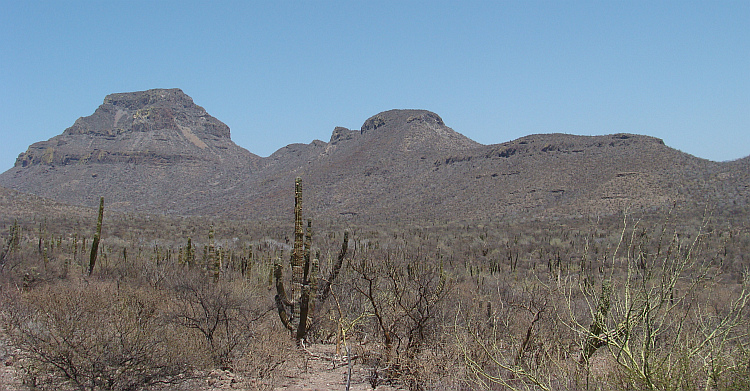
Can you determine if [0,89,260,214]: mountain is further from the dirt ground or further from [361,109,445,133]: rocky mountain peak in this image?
the dirt ground

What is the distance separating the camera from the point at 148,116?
141250mm

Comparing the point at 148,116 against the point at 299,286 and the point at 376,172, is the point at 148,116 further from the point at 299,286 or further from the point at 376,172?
the point at 299,286

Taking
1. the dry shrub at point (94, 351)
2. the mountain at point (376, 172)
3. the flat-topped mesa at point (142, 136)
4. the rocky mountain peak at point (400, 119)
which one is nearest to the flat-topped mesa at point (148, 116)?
the flat-topped mesa at point (142, 136)

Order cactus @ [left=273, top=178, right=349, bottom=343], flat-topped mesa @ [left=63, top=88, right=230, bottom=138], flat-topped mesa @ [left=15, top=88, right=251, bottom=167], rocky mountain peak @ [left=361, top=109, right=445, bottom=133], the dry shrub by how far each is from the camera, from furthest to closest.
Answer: flat-topped mesa @ [left=63, top=88, right=230, bottom=138] → flat-topped mesa @ [left=15, top=88, right=251, bottom=167] → rocky mountain peak @ [left=361, top=109, right=445, bottom=133] → cactus @ [left=273, top=178, right=349, bottom=343] → the dry shrub

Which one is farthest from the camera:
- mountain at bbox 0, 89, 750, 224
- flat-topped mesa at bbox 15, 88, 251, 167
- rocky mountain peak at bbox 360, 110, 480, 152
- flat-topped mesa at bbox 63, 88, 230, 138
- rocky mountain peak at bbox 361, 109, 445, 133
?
flat-topped mesa at bbox 63, 88, 230, 138

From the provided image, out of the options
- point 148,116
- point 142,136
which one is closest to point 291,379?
point 142,136

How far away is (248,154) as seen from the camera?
14238 cm

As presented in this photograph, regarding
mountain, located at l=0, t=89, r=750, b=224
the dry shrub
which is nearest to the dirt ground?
the dry shrub

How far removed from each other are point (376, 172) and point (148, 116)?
89017 millimetres

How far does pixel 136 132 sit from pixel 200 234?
10466 centimetres

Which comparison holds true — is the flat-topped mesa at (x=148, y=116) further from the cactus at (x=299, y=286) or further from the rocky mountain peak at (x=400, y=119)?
the cactus at (x=299, y=286)

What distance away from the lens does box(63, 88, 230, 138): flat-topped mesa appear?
14000cm

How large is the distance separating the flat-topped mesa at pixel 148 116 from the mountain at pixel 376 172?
0.61 meters

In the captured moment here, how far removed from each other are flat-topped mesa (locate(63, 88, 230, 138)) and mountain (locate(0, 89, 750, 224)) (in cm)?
61
